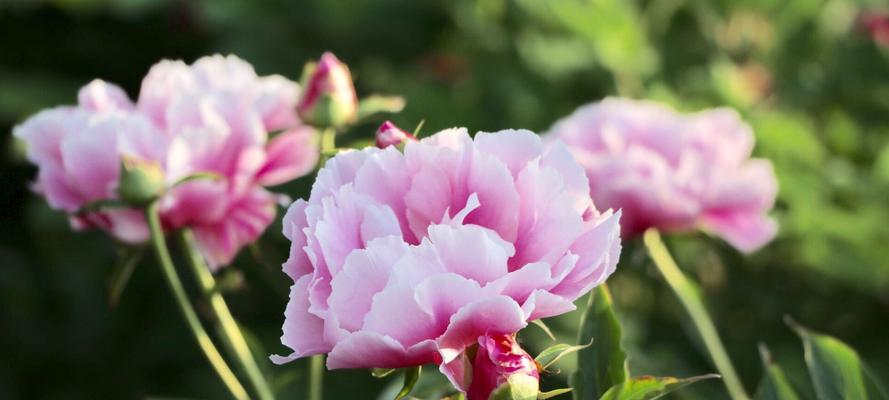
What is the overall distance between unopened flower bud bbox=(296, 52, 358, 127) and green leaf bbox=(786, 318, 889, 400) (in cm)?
28

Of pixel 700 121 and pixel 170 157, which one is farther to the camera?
pixel 700 121

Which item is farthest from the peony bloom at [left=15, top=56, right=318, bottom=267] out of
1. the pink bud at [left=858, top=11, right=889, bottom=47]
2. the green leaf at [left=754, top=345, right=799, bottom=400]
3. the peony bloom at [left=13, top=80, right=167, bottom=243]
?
the pink bud at [left=858, top=11, right=889, bottom=47]

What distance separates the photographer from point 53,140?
2.54 ft

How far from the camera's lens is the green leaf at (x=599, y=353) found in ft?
1.94

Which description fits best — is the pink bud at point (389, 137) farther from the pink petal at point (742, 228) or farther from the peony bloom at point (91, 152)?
the pink petal at point (742, 228)

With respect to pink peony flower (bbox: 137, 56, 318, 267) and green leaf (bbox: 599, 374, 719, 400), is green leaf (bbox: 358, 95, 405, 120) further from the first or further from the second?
green leaf (bbox: 599, 374, 719, 400)

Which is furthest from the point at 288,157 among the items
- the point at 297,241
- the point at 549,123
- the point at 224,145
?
the point at 549,123

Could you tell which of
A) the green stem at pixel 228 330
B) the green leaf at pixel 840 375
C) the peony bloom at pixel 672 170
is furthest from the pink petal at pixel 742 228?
the green stem at pixel 228 330

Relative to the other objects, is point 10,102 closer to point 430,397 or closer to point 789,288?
point 789,288

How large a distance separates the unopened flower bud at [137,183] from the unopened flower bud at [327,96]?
10 cm

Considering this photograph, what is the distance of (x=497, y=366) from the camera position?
19.9 inches

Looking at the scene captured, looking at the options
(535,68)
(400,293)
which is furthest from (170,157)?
(535,68)

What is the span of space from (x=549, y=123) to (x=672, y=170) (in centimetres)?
57

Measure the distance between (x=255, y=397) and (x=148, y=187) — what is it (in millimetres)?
157
